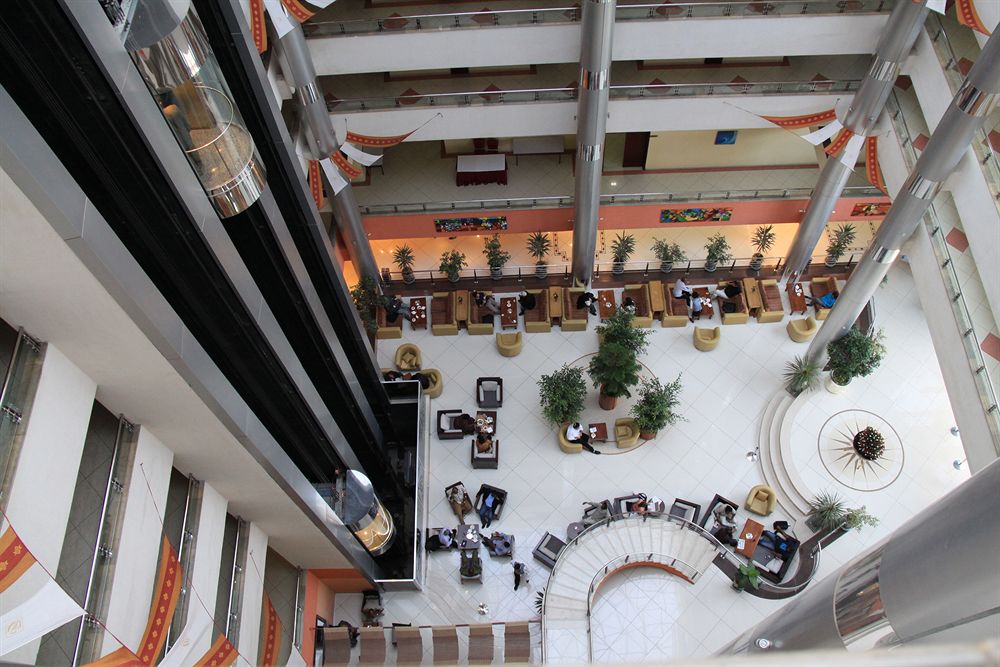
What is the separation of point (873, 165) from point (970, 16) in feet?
13.2

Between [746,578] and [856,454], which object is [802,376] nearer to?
[856,454]

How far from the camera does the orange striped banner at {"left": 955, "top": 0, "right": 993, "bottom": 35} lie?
45.3 ft

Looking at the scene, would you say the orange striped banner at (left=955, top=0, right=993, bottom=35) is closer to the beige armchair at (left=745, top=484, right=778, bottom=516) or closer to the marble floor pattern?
the marble floor pattern

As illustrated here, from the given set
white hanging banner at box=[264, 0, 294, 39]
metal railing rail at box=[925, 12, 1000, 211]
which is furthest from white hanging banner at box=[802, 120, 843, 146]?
white hanging banner at box=[264, 0, 294, 39]

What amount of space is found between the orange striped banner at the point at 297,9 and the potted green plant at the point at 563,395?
8916mm

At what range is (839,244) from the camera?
65.0 feet

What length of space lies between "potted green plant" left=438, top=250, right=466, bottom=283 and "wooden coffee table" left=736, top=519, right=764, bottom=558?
9180 mm

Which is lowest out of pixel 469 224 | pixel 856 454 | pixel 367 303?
pixel 856 454

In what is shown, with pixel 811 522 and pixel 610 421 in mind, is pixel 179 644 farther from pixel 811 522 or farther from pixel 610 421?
pixel 811 522

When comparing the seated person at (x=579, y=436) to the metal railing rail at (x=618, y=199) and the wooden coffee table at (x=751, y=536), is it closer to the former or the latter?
the wooden coffee table at (x=751, y=536)

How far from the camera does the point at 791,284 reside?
66.1 ft

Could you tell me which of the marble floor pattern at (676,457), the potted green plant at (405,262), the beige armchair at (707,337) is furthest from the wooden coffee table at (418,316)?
the beige armchair at (707,337)

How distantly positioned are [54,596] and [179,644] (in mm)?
2788

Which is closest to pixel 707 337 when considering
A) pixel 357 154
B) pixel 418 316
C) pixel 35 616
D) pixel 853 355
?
pixel 853 355
